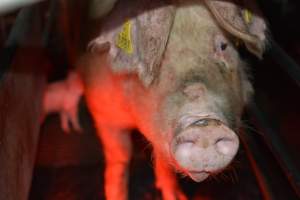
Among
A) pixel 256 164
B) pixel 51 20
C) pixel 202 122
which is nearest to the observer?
pixel 202 122

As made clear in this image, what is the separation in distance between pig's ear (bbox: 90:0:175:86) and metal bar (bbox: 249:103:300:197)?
30.0 inches

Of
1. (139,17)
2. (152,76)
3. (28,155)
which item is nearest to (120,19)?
(139,17)

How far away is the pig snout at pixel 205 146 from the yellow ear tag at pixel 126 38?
407 mm

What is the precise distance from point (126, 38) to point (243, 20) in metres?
0.43

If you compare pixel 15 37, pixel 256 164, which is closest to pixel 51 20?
pixel 15 37

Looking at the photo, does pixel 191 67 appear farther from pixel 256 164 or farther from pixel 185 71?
pixel 256 164

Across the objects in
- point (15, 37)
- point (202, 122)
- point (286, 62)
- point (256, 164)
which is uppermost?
point (202, 122)

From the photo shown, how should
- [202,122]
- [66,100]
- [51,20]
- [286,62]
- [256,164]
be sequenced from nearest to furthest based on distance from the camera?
1. [202,122]
2. [286,62]
3. [256,164]
4. [66,100]
5. [51,20]

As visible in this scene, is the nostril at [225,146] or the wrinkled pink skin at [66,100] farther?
the wrinkled pink skin at [66,100]

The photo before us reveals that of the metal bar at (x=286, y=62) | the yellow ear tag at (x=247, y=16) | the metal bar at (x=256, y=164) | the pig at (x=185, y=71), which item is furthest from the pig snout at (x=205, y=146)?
the metal bar at (x=256, y=164)

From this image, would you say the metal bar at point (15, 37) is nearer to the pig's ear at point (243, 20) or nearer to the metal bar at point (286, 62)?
the pig's ear at point (243, 20)

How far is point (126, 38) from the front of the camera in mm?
1649

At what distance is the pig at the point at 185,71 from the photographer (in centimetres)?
141

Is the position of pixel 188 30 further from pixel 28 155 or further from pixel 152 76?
pixel 28 155
